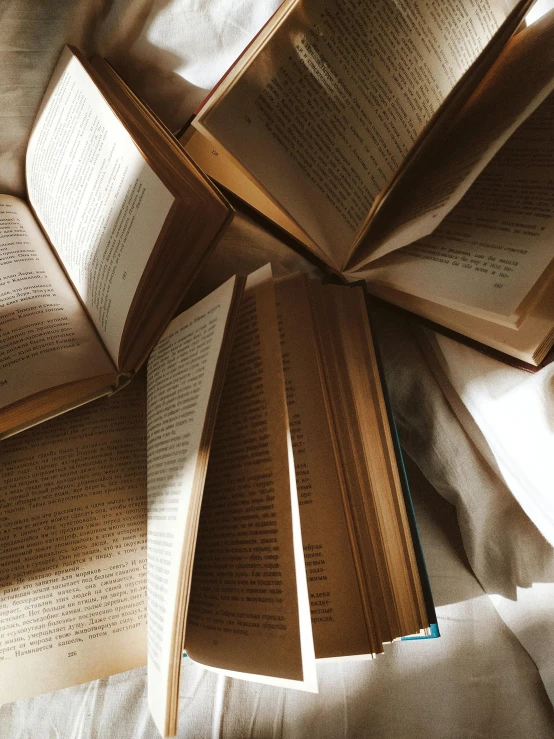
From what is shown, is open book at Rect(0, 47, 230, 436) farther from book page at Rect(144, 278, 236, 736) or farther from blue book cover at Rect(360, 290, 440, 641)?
blue book cover at Rect(360, 290, 440, 641)

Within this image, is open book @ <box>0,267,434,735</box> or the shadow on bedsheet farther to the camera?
the shadow on bedsheet

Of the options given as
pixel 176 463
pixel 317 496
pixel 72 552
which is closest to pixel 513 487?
pixel 317 496

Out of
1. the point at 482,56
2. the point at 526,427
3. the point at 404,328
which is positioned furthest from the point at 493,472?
the point at 482,56

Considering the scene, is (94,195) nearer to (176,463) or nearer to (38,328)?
(38,328)

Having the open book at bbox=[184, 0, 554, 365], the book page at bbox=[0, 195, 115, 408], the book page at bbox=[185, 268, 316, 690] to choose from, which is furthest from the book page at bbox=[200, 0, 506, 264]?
the book page at bbox=[0, 195, 115, 408]

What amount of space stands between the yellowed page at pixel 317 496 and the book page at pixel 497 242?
11 centimetres

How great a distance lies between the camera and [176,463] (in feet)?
1.42

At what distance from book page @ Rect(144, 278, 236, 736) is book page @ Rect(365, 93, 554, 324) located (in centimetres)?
19

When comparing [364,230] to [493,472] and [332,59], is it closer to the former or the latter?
[332,59]

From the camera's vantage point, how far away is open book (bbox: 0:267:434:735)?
1.32 ft

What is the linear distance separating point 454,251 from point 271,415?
9.8 inches

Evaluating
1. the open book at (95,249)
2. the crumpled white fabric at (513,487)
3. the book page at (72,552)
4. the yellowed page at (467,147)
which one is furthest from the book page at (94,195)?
the crumpled white fabric at (513,487)

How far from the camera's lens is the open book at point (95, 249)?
44 centimetres

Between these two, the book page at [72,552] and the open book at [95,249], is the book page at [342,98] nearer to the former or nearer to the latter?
the open book at [95,249]
